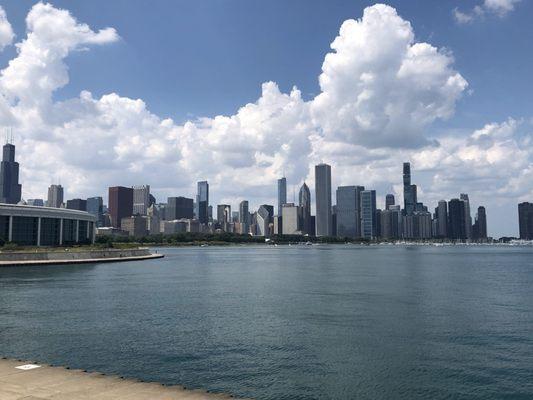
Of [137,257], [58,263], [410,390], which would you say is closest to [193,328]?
[410,390]

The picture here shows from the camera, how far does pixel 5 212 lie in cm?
18275

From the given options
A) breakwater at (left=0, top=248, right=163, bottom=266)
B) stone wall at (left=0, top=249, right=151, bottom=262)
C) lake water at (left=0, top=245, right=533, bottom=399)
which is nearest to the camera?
lake water at (left=0, top=245, right=533, bottom=399)

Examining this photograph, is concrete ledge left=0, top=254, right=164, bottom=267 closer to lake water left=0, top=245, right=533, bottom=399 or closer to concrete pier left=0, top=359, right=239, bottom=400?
lake water left=0, top=245, right=533, bottom=399

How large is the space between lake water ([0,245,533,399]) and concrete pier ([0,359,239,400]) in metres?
6.74

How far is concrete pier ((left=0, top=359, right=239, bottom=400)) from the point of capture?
20984 millimetres

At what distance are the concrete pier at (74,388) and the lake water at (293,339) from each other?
A: 674cm

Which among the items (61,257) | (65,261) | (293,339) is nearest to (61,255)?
(61,257)

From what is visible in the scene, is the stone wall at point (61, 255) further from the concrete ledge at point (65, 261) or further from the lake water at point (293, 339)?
the lake water at point (293, 339)

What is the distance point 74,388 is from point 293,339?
2292cm

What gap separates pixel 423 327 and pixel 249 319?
1716 centimetres

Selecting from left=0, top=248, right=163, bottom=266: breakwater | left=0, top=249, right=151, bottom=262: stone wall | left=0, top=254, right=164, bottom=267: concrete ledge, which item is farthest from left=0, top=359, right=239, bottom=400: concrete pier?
left=0, top=249, right=151, bottom=262: stone wall

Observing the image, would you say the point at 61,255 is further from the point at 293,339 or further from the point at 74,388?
the point at 74,388

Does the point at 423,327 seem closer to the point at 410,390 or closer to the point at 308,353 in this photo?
the point at 308,353

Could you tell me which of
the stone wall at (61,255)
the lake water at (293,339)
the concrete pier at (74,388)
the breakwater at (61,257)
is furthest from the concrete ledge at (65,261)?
the concrete pier at (74,388)
